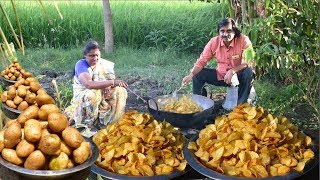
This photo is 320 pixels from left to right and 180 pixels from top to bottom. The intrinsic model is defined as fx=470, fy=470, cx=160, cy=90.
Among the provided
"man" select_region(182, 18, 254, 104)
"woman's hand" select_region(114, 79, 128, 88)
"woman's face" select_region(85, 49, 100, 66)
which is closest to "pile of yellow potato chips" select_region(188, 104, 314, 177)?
"woman's hand" select_region(114, 79, 128, 88)

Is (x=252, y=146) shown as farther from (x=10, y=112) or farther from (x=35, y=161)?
(x=10, y=112)

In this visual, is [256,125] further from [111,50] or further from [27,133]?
[111,50]

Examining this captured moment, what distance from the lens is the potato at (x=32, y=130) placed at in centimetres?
129

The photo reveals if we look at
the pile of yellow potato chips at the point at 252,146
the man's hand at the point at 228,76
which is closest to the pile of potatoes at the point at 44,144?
the pile of yellow potato chips at the point at 252,146

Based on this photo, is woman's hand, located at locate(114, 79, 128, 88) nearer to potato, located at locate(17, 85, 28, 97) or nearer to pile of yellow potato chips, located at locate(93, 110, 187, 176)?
potato, located at locate(17, 85, 28, 97)

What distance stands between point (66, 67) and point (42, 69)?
300mm

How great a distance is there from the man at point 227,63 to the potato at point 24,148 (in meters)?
2.94

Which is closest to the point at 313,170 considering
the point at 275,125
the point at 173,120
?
the point at 275,125

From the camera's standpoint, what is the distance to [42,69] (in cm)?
590

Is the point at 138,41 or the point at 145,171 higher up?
the point at 145,171

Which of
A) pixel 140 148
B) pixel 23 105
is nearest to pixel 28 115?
pixel 140 148

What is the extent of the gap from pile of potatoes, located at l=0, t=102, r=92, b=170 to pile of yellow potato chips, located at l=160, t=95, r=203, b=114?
7.13 feet

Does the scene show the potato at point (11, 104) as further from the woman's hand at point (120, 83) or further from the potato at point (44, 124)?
the potato at point (44, 124)

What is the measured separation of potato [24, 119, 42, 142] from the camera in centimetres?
129
